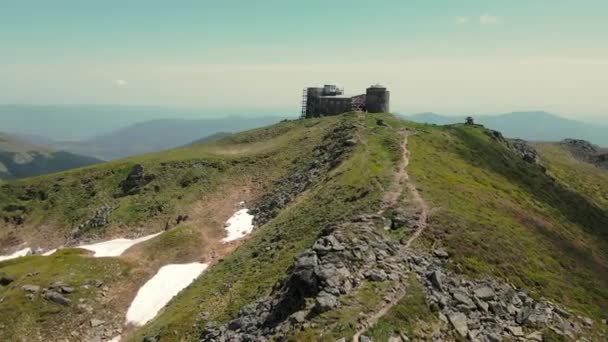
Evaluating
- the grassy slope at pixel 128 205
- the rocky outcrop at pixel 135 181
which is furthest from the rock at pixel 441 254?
the rocky outcrop at pixel 135 181

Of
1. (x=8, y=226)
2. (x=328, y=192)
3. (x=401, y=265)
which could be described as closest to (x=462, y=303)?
(x=401, y=265)

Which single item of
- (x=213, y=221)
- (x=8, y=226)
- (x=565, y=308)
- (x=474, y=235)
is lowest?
(x=8, y=226)

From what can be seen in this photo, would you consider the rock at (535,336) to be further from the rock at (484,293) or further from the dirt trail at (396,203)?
the dirt trail at (396,203)

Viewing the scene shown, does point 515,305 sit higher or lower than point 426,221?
lower

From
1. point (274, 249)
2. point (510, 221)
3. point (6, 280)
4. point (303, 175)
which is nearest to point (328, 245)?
point (274, 249)

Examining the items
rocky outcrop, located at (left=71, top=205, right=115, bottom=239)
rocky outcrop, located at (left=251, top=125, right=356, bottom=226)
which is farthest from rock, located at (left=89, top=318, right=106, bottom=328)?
rocky outcrop, located at (left=71, top=205, right=115, bottom=239)

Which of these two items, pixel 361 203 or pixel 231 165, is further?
pixel 231 165

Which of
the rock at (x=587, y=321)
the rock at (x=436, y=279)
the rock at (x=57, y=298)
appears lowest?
the rock at (x=57, y=298)

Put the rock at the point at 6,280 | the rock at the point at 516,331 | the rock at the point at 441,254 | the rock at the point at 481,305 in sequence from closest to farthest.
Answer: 1. the rock at the point at 516,331
2. the rock at the point at 481,305
3. the rock at the point at 441,254
4. the rock at the point at 6,280

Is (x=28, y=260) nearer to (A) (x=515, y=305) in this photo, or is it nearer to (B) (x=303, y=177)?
(B) (x=303, y=177)

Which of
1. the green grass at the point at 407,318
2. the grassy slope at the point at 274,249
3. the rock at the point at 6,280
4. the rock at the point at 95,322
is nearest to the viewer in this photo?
the green grass at the point at 407,318
